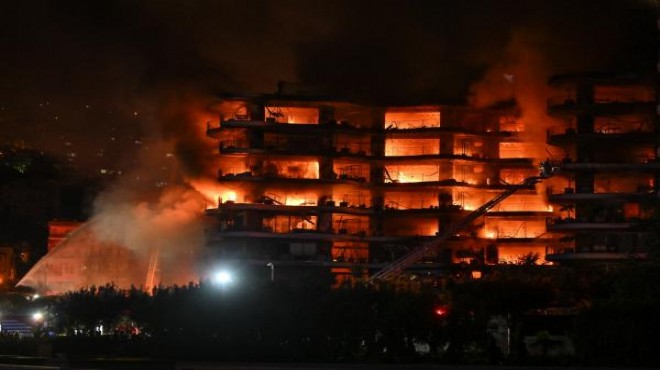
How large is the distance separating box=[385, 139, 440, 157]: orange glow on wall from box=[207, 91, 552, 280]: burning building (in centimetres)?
12

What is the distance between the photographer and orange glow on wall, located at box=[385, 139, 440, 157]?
12419 centimetres

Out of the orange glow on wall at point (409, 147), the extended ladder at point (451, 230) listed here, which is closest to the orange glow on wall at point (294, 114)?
the orange glow on wall at point (409, 147)

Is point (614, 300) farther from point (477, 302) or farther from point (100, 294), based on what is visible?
point (100, 294)

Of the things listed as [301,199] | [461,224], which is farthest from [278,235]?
[461,224]

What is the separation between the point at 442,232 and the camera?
121m

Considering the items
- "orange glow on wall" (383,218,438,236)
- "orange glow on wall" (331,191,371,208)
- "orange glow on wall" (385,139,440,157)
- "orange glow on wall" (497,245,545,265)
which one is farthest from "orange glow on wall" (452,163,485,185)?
"orange glow on wall" (331,191,371,208)

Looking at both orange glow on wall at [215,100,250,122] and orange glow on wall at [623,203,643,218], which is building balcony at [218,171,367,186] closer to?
orange glow on wall at [215,100,250,122]

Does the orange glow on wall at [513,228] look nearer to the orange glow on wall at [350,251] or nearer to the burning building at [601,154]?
the burning building at [601,154]

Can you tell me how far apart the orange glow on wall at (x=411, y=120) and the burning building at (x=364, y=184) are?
10cm

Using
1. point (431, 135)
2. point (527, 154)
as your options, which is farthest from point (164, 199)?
point (527, 154)

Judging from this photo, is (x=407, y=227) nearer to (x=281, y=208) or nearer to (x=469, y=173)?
(x=469, y=173)

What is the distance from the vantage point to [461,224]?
11681 centimetres

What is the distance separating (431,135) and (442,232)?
9.98m

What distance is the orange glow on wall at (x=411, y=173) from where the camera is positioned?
124375mm
